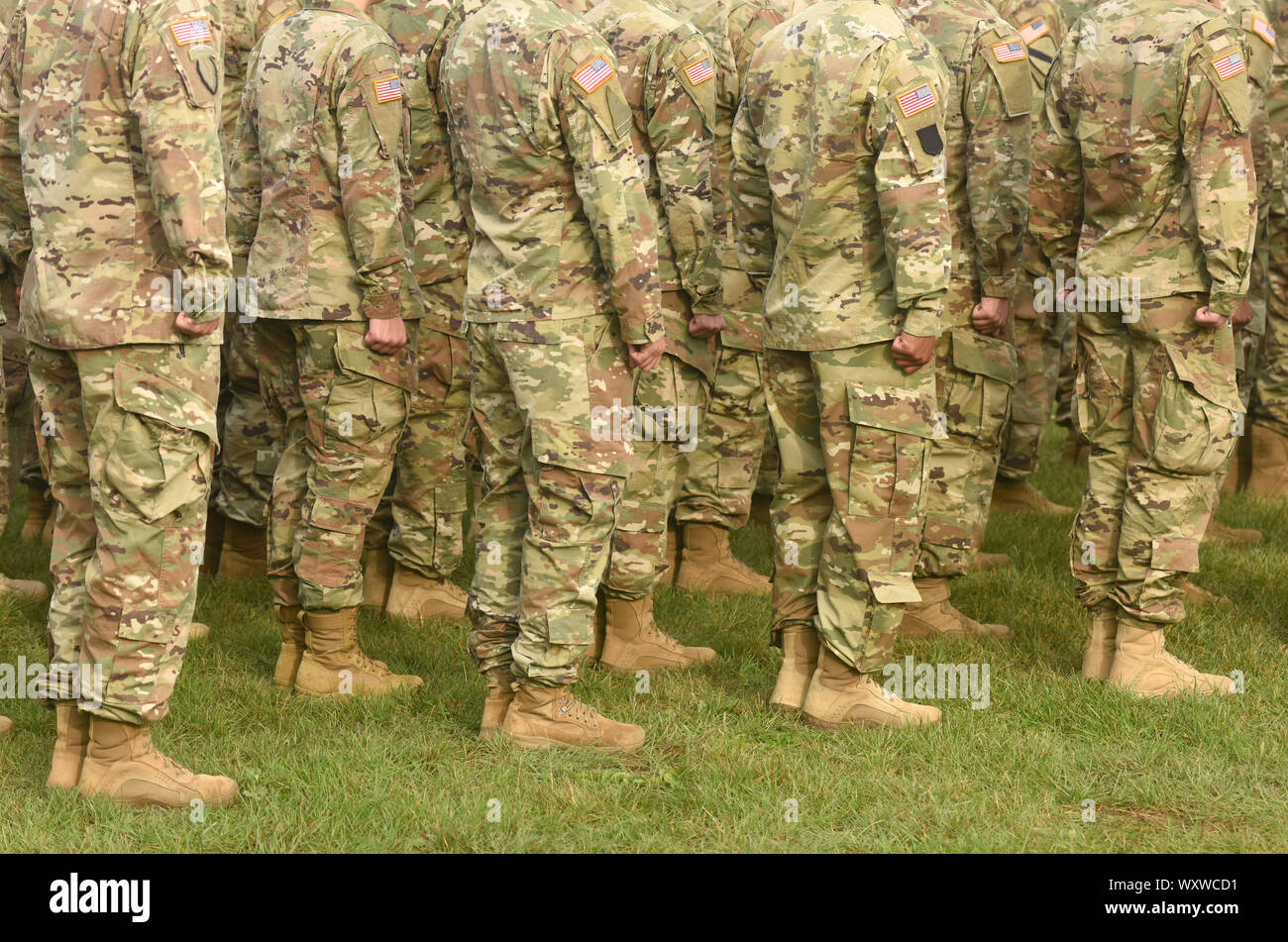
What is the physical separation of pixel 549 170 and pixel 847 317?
113cm

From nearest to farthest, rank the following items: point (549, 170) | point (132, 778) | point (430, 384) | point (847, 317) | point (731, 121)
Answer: point (132, 778), point (549, 170), point (847, 317), point (430, 384), point (731, 121)

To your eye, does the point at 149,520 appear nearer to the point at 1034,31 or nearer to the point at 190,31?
the point at 190,31

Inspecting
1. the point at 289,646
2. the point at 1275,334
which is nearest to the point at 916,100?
the point at 289,646

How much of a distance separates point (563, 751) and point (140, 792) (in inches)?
53.7

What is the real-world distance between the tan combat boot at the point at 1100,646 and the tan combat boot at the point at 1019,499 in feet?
7.92

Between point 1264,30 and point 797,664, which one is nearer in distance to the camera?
point 797,664

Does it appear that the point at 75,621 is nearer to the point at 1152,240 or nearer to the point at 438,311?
the point at 438,311

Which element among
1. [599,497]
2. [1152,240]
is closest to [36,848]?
[599,497]

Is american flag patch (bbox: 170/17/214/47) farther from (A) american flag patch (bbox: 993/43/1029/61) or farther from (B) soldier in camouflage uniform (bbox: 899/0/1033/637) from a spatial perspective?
(A) american flag patch (bbox: 993/43/1029/61)

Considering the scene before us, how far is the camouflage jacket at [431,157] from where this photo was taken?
233 inches

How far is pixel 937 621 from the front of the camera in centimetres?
610

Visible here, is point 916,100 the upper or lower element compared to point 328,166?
upper

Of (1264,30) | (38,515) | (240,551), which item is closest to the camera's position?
(1264,30)

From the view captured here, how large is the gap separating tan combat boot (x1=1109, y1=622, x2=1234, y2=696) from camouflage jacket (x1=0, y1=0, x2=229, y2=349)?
3500 millimetres
